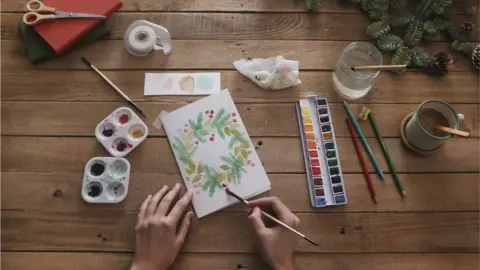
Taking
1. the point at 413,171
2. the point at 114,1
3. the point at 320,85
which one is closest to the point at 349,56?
the point at 320,85

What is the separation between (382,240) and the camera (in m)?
1.07

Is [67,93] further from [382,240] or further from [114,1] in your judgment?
[382,240]

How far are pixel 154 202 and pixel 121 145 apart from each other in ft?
0.64

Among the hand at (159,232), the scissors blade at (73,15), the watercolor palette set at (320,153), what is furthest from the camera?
the scissors blade at (73,15)

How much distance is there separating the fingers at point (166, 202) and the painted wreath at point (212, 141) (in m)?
0.05

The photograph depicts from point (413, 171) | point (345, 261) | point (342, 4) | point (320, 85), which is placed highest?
point (342, 4)

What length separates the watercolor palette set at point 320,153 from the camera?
1084mm

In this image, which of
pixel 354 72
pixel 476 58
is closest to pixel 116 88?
pixel 354 72

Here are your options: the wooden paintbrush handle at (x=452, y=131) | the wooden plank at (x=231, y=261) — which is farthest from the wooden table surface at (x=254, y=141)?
the wooden paintbrush handle at (x=452, y=131)

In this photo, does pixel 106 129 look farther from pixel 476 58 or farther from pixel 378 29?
pixel 476 58

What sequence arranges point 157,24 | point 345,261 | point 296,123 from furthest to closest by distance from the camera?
1. point 157,24
2. point 296,123
3. point 345,261

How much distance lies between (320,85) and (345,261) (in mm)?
505

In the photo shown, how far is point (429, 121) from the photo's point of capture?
3.60ft

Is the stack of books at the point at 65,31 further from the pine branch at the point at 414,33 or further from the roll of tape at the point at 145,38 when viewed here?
the pine branch at the point at 414,33
